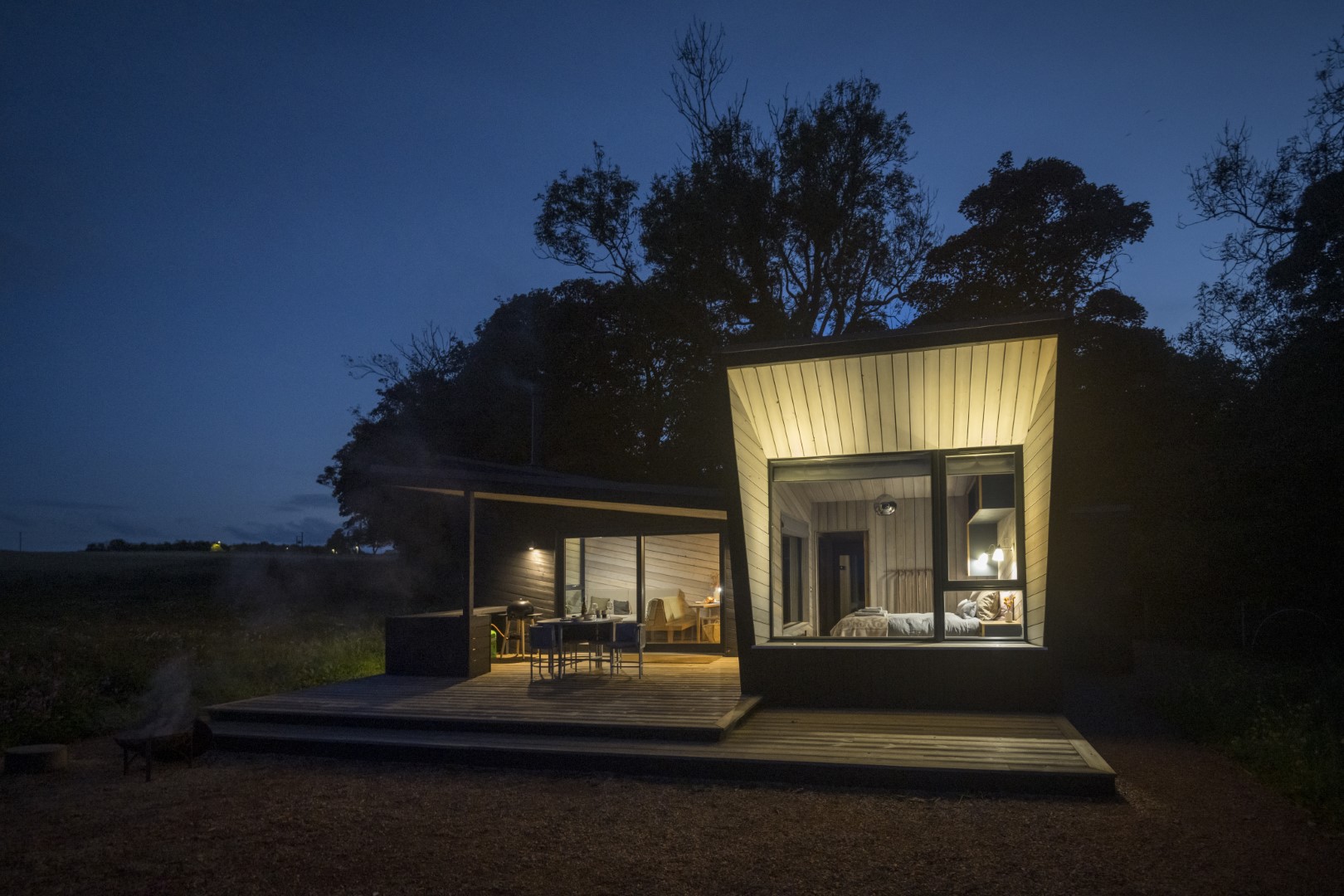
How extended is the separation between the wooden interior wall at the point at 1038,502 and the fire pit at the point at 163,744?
658cm

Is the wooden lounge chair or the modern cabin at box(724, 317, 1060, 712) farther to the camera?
the wooden lounge chair

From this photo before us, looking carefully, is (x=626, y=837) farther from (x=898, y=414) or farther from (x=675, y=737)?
(x=898, y=414)

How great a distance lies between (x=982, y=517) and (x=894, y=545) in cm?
171

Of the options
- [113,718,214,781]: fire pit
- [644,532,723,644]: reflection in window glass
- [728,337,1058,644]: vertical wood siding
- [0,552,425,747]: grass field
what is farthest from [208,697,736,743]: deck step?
[644,532,723,644]: reflection in window glass

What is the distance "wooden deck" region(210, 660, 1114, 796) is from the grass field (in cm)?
161

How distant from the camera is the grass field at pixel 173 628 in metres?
8.16

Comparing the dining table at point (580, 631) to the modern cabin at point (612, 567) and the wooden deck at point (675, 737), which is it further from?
the modern cabin at point (612, 567)

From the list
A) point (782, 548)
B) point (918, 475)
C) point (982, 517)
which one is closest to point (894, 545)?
point (982, 517)

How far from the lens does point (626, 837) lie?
4.46 m


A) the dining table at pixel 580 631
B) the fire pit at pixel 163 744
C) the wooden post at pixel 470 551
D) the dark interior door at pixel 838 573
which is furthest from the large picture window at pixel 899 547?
the fire pit at pixel 163 744

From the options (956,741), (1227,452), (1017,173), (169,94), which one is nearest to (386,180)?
(169,94)

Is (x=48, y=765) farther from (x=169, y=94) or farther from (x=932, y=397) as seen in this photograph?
(x=169, y=94)

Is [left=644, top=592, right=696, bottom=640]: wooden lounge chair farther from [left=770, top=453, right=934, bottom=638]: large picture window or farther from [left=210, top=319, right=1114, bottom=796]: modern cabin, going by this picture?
[left=770, top=453, right=934, bottom=638]: large picture window

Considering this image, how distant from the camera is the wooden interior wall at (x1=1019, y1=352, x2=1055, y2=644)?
683cm
